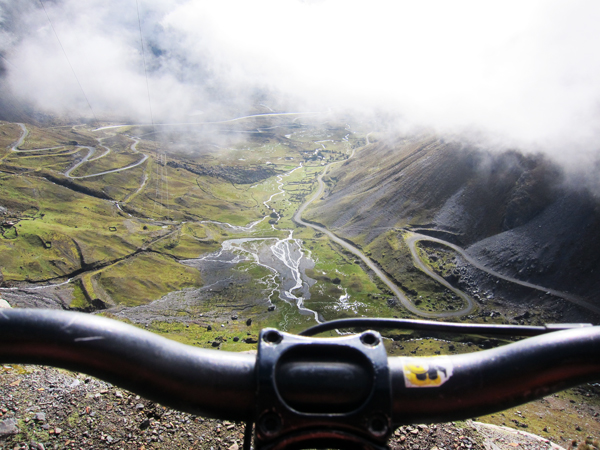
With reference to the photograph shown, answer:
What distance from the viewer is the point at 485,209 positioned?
100062 millimetres

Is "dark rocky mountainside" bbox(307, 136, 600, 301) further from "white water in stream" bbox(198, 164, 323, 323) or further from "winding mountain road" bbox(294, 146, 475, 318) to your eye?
"white water in stream" bbox(198, 164, 323, 323)

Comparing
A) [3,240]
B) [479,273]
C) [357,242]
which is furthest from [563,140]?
[3,240]

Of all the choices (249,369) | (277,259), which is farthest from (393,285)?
(249,369)

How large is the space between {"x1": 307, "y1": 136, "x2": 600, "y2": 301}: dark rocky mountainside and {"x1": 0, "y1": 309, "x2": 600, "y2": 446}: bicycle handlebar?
86.8 metres

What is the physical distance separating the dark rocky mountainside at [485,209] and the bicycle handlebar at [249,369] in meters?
86.8

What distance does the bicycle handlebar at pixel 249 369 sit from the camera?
2291mm

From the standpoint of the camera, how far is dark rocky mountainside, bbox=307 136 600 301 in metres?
77.4

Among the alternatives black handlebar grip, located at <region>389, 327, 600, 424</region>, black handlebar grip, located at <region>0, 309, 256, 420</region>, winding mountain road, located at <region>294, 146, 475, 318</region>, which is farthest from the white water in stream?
black handlebar grip, located at <region>0, 309, 256, 420</region>

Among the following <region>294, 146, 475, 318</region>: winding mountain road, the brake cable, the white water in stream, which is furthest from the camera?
the white water in stream

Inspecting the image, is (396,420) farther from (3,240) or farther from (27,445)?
(3,240)

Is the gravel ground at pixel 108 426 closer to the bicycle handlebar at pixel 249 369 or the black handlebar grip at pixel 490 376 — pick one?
the bicycle handlebar at pixel 249 369

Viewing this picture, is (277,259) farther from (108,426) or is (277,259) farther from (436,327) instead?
(436,327)

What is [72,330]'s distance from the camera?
242 cm

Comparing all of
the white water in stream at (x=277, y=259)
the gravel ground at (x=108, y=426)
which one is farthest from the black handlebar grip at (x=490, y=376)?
the white water in stream at (x=277, y=259)
